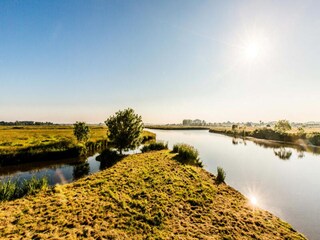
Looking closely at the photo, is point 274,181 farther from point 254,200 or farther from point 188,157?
point 188,157

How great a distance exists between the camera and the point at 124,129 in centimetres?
3188

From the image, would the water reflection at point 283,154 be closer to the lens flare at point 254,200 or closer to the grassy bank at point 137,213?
the lens flare at point 254,200

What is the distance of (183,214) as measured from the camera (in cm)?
1248

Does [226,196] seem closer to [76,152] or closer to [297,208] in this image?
[297,208]

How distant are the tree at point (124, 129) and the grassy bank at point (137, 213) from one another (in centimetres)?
1461

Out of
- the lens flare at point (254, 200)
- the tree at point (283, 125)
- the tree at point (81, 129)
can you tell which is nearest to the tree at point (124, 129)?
the tree at point (81, 129)

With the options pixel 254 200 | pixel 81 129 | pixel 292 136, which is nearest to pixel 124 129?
pixel 81 129

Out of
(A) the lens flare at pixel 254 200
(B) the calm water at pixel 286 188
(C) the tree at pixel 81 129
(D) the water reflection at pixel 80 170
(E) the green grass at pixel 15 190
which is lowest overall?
(B) the calm water at pixel 286 188

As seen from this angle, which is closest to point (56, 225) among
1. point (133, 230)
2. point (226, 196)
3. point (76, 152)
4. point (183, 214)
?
point (133, 230)

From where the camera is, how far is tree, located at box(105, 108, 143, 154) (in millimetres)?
31797

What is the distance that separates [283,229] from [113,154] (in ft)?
78.0

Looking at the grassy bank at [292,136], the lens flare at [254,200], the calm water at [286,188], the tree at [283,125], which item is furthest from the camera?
the tree at [283,125]

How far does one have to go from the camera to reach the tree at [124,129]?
1252 inches

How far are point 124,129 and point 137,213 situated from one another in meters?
20.8
